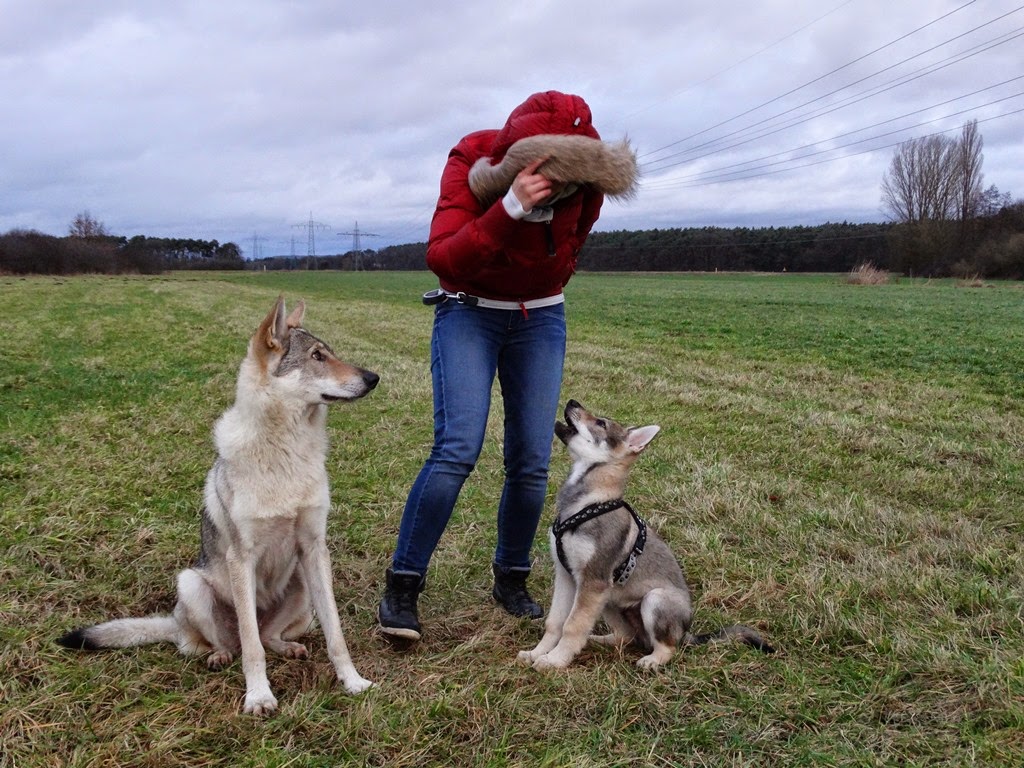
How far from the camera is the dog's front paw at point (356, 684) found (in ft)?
11.0

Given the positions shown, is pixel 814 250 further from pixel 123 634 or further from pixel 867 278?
pixel 123 634

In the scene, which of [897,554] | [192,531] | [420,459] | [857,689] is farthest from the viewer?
[420,459]

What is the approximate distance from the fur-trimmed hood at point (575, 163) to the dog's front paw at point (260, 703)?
99.5 inches

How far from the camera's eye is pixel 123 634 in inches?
142

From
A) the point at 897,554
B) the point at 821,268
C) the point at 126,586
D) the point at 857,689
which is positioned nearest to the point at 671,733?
the point at 857,689

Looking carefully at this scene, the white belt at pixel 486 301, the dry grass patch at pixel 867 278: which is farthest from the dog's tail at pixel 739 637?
the dry grass patch at pixel 867 278

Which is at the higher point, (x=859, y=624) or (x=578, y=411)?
(x=578, y=411)

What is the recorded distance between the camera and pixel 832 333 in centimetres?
1800

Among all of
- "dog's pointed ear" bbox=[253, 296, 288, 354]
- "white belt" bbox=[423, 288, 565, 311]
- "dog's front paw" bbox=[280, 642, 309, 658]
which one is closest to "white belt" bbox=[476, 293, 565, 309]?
"white belt" bbox=[423, 288, 565, 311]

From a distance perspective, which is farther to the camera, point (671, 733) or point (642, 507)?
point (642, 507)

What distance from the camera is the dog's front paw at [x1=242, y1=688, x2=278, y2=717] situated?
3.19 m

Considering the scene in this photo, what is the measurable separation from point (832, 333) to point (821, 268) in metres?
67.2

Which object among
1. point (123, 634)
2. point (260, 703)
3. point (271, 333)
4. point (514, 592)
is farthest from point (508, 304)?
point (123, 634)

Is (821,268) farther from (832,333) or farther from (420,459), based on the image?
(420,459)
